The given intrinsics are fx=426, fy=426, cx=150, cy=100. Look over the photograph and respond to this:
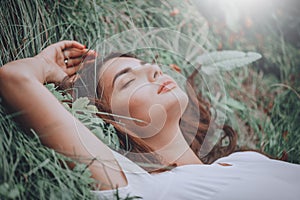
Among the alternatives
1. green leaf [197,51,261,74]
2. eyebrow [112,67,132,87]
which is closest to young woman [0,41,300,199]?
eyebrow [112,67,132,87]

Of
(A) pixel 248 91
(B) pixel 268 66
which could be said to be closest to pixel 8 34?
(A) pixel 248 91

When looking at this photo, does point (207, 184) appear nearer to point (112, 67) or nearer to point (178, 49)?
point (112, 67)

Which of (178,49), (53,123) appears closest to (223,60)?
(178,49)

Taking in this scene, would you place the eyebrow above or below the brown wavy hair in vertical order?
above

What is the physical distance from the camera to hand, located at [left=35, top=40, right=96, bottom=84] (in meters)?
0.98

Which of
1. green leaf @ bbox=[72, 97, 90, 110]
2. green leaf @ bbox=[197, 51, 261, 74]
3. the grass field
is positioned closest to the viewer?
the grass field

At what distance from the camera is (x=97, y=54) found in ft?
3.45

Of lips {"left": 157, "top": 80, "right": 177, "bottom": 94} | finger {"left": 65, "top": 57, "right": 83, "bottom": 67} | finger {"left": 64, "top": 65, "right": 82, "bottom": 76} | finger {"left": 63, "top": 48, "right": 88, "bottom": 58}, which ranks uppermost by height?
finger {"left": 63, "top": 48, "right": 88, "bottom": 58}

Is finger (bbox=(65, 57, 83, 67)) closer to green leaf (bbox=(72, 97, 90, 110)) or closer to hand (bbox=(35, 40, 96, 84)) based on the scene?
hand (bbox=(35, 40, 96, 84))

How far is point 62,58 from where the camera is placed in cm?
102

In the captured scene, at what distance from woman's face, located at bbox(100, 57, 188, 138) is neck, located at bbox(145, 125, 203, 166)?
0.06 ft

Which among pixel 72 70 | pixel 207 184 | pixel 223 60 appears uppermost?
pixel 72 70

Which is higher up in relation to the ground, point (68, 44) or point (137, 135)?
point (68, 44)

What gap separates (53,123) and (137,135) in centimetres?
22
